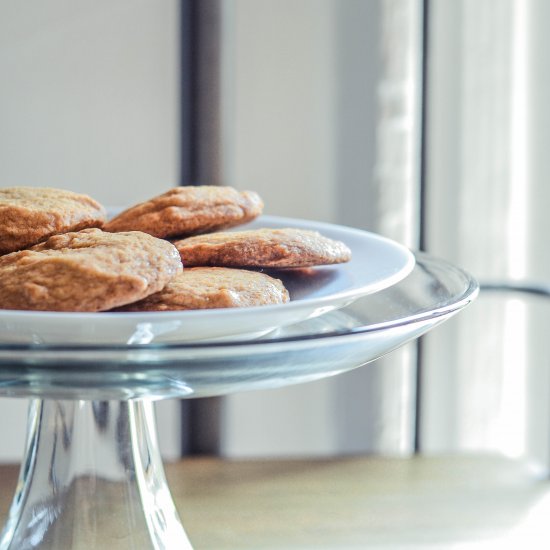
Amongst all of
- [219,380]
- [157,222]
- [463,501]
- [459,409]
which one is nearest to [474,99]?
[459,409]

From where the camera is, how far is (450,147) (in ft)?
2.91

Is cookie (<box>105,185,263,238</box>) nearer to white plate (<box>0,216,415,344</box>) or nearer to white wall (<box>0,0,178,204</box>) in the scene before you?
white plate (<box>0,216,415,344</box>)

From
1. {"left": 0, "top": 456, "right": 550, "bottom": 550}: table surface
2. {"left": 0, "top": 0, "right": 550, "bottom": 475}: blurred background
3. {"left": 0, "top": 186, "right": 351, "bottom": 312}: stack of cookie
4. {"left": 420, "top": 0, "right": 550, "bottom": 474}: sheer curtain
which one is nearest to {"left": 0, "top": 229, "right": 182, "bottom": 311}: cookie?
{"left": 0, "top": 186, "right": 351, "bottom": 312}: stack of cookie

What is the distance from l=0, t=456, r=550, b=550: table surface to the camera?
1.78 ft

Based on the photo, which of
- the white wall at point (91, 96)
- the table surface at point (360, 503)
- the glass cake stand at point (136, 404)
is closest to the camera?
the glass cake stand at point (136, 404)

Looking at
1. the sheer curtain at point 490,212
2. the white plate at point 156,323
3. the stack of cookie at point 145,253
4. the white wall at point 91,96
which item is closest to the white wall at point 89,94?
the white wall at point 91,96

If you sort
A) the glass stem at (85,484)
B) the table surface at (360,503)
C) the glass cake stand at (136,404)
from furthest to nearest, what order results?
the table surface at (360,503) < the glass stem at (85,484) < the glass cake stand at (136,404)

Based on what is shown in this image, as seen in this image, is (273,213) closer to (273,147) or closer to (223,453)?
(273,147)

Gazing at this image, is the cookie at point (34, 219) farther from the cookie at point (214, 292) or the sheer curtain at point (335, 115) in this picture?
the sheer curtain at point (335, 115)

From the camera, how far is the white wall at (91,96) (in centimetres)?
82

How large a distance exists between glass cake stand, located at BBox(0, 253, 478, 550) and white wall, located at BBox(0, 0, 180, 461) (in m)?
0.49

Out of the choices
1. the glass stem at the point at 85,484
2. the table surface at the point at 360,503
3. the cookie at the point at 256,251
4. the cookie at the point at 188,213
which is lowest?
the table surface at the point at 360,503

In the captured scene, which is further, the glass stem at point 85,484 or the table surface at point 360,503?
the table surface at point 360,503

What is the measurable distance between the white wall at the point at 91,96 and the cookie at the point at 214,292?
1.78 ft
